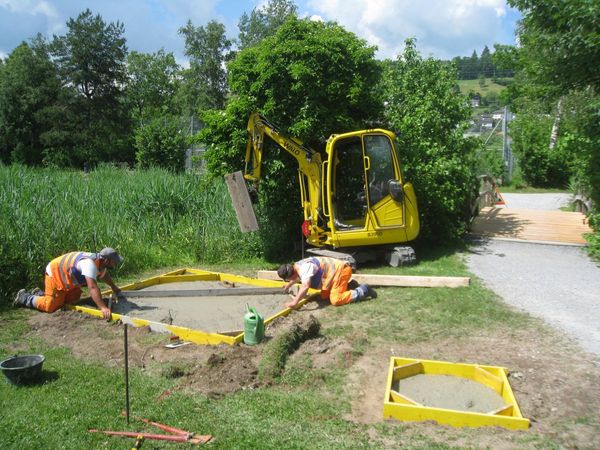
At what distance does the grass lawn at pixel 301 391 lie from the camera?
3918mm

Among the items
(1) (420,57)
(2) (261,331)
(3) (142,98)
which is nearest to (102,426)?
(2) (261,331)

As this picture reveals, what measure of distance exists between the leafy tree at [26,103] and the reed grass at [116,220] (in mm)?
24217

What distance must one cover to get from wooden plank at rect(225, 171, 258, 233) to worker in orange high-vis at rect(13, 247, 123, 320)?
296 cm

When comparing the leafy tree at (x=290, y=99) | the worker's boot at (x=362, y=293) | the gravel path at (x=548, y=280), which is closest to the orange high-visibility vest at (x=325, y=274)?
the worker's boot at (x=362, y=293)

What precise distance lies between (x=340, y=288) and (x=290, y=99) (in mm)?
4156

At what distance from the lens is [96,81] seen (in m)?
38.4

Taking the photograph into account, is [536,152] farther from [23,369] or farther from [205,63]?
[205,63]

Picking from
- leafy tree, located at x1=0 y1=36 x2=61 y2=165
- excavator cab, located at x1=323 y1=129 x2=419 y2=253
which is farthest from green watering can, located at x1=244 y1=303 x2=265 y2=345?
leafy tree, located at x1=0 y1=36 x2=61 y2=165

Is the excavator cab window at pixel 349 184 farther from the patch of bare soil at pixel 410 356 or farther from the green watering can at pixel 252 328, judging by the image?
the green watering can at pixel 252 328

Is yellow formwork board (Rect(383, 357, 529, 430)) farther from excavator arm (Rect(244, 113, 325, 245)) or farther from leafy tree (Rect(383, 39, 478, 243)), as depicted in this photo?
leafy tree (Rect(383, 39, 478, 243))

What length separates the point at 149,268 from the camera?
32.9 feet

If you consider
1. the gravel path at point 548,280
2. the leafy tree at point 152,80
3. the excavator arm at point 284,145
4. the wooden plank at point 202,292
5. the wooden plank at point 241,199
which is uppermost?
the leafy tree at point 152,80

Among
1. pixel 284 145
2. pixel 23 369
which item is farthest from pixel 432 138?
pixel 23 369

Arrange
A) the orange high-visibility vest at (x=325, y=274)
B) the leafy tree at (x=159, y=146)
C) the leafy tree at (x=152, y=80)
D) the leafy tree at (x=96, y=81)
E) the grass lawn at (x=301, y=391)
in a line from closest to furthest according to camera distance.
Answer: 1. the grass lawn at (x=301, y=391)
2. the orange high-visibility vest at (x=325, y=274)
3. the leafy tree at (x=159, y=146)
4. the leafy tree at (x=96, y=81)
5. the leafy tree at (x=152, y=80)
